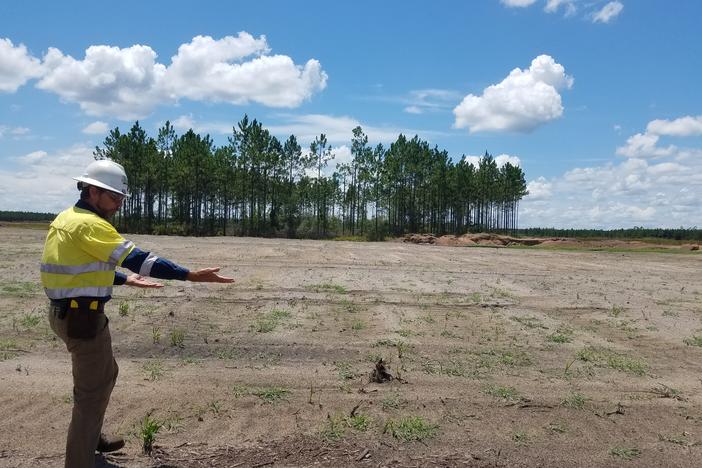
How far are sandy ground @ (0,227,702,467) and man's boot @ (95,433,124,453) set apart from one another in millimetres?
76

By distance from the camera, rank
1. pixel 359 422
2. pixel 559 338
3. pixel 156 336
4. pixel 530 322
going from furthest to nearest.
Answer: pixel 530 322 < pixel 559 338 < pixel 156 336 < pixel 359 422

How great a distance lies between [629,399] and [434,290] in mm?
7942

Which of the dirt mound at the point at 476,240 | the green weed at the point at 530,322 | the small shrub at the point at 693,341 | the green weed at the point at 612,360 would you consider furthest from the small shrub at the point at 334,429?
the dirt mound at the point at 476,240

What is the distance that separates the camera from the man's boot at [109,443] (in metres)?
4.37

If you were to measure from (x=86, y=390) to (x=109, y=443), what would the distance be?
0.79 meters

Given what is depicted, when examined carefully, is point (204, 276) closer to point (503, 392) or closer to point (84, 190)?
point (84, 190)

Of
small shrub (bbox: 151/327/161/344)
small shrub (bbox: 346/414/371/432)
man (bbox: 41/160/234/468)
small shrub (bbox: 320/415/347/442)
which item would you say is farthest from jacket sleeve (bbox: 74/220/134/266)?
small shrub (bbox: 151/327/161/344)

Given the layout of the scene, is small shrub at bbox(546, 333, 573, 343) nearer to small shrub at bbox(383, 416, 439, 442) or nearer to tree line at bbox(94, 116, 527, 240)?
small shrub at bbox(383, 416, 439, 442)

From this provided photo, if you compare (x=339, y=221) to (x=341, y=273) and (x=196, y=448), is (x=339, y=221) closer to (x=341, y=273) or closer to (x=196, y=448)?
(x=341, y=273)

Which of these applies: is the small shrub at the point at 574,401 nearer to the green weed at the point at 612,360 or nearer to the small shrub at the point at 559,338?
the green weed at the point at 612,360

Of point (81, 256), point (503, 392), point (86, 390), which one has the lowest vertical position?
point (503, 392)

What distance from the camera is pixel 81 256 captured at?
11.9ft

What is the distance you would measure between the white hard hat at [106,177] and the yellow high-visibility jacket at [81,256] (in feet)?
0.83

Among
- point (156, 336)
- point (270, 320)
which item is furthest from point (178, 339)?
point (270, 320)
